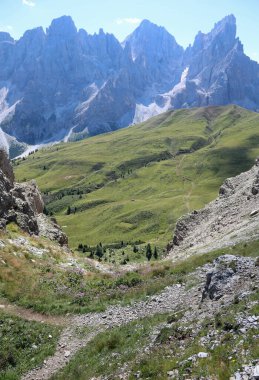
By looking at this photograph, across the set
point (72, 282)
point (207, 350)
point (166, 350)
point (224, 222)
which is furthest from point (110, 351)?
point (224, 222)

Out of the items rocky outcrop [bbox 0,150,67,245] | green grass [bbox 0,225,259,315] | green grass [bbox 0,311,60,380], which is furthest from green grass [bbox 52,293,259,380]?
rocky outcrop [bbox 0,150,67,245]

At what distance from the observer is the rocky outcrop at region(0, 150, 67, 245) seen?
174ft

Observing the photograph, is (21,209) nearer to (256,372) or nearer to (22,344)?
(22,344)

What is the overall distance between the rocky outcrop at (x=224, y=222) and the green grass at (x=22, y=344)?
22.0 metres

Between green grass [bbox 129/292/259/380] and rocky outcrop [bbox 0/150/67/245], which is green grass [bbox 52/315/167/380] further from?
rocky outcrop [bbox 0/150/67/245]

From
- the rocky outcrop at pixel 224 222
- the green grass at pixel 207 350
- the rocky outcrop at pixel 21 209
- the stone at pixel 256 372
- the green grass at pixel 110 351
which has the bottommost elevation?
the rocky outcrop at pixel 224 222

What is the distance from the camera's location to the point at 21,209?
56875 mm

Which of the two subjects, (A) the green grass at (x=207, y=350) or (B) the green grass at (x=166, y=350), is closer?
(A) the green grass at (x=207, y=350)

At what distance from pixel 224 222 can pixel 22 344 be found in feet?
130

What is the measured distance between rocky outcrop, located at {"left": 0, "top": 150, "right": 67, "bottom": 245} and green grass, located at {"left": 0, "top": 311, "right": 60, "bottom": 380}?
20.7m

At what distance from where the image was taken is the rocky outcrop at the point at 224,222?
48112 mm

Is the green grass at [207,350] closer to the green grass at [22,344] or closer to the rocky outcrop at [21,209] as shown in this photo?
the green grass at [22,344]

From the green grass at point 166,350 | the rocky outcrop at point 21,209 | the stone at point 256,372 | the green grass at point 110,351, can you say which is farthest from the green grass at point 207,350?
the rocky outcrop at point 21,209

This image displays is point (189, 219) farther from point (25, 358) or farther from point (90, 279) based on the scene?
point (25, 358)
